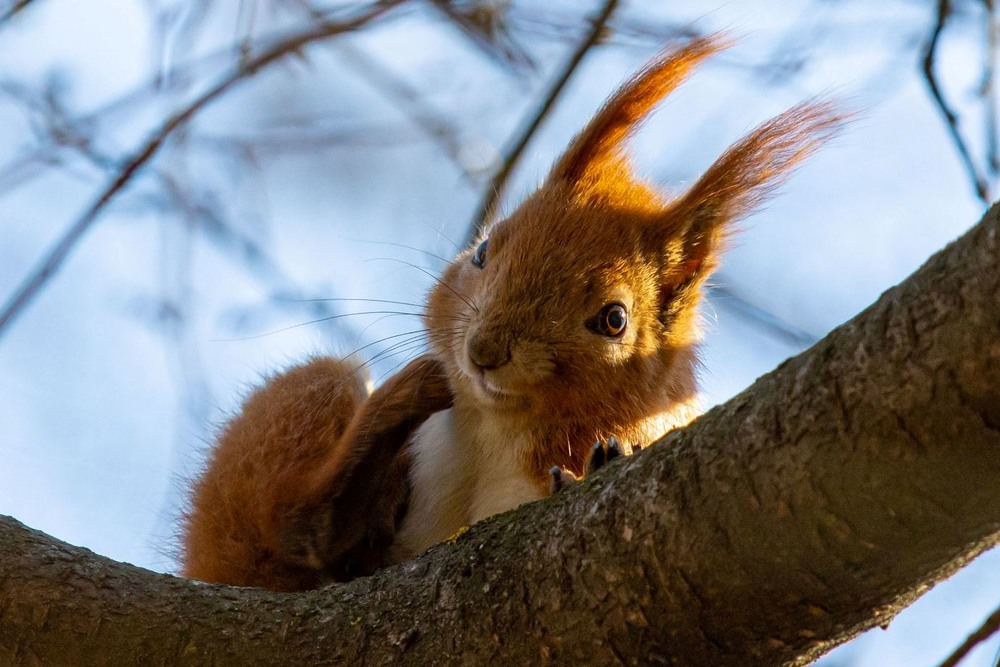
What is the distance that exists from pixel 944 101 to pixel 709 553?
1908mm

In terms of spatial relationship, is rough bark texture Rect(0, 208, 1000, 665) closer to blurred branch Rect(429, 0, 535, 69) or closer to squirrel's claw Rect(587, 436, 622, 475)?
squirrel's claw Rect(587, 436, 622, 475)

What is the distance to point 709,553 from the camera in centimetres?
157

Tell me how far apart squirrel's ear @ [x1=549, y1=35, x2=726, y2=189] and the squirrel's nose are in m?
0.73

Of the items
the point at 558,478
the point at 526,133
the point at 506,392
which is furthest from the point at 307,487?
the point at 526,133

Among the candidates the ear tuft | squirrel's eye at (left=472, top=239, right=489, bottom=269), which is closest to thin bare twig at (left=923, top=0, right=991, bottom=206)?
the ear tuft

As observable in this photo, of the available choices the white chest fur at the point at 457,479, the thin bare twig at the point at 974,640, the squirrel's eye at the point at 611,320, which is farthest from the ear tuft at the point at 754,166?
the thin bare twig at the point at 974,640

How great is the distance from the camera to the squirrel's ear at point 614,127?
2930 mm

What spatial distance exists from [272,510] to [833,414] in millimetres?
1639

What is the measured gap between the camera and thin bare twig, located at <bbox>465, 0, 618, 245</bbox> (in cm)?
324

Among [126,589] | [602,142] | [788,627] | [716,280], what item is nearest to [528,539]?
[788,627]

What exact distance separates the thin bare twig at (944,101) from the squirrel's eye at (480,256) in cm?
130

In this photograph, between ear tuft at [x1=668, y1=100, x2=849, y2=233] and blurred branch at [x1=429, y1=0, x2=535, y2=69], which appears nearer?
ear tuft at [x1=668, y1=100, x2=849, y2=233]

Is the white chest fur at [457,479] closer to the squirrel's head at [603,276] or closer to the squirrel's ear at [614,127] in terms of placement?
the squirrel's head at [603,276]

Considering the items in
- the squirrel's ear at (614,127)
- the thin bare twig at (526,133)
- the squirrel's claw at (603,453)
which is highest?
the thin bare twig at (526,133)
